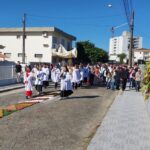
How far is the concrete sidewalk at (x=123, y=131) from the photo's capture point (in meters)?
8.80

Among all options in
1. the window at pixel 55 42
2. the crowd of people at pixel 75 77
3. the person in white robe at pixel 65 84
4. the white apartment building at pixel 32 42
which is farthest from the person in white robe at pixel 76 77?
the window at pixel 55 42

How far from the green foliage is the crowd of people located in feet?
91.6

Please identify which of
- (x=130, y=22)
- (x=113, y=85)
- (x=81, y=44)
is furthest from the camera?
(x=81, y=44)

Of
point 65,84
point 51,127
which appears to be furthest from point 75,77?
point 51,127

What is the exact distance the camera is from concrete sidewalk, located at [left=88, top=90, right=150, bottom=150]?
8805mm

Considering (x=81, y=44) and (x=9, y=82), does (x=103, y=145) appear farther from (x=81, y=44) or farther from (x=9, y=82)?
(x=81, y=44)

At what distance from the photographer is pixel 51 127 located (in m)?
11.4

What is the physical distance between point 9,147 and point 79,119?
4613mm

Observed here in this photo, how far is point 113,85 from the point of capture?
27656 mm

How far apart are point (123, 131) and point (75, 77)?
1653 cm

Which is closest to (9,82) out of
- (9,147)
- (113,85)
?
(113,85)

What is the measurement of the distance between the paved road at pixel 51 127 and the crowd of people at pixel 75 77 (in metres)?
3.05

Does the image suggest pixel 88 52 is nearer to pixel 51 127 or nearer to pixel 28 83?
pixel 28 83

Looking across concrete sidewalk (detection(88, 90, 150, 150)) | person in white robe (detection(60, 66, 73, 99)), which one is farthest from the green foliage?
concrete sidewalk (detection(88, 90, 150, 150))
